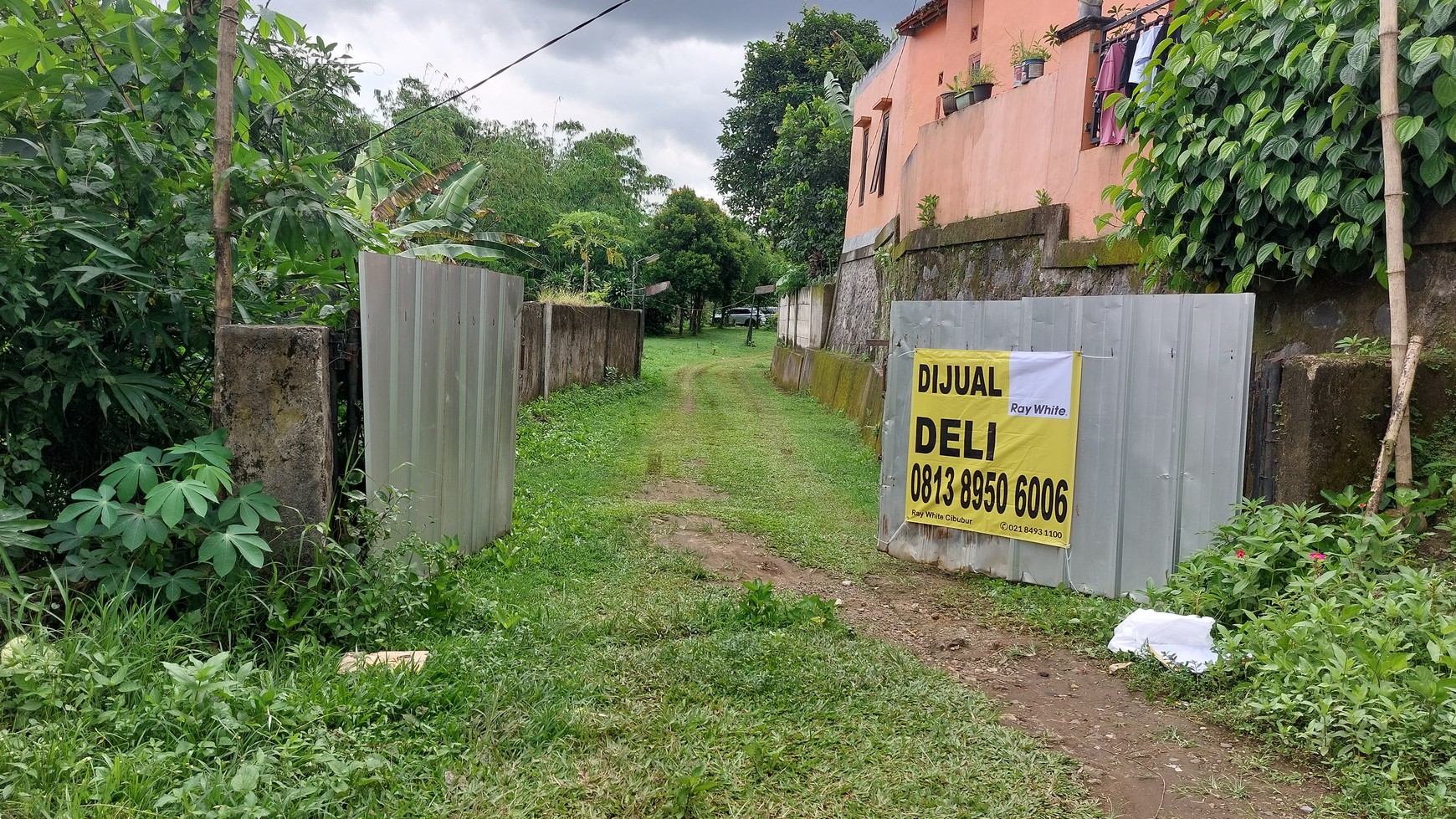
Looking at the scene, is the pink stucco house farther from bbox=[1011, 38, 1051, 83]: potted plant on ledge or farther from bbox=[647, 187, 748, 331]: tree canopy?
bbox=[647, 187, 748, 331]: tree canopy

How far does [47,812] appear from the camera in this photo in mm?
2336

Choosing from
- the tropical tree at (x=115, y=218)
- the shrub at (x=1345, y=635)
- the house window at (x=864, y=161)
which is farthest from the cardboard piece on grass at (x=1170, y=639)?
the house window at (x=864, y=161)

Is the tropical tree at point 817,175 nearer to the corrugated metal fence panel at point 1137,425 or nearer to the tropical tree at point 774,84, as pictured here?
the tropical tree at point 774,84

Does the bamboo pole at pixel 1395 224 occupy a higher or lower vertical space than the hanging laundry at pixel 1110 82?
lower

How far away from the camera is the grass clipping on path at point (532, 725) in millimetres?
2594

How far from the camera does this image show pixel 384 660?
3355 millimetres

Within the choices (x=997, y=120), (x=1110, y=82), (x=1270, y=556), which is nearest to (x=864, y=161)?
(x=997, y=120)

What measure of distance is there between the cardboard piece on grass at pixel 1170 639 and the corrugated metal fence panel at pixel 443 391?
351 centimetres

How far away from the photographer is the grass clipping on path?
2.59 meters

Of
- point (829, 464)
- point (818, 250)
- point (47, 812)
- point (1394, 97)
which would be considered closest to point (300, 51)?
point (829, 464)

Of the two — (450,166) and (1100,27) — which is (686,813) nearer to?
(1100,27)

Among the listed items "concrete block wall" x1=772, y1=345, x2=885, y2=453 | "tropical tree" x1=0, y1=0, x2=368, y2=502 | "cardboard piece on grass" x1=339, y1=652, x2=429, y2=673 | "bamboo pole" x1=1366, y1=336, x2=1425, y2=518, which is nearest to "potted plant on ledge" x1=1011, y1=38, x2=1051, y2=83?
"concrete block wall" x1=772, y1=345, x2=885, y2=453

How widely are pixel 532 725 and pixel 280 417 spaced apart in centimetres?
176

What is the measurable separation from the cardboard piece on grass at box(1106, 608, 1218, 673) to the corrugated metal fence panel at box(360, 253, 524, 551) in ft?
11.5
